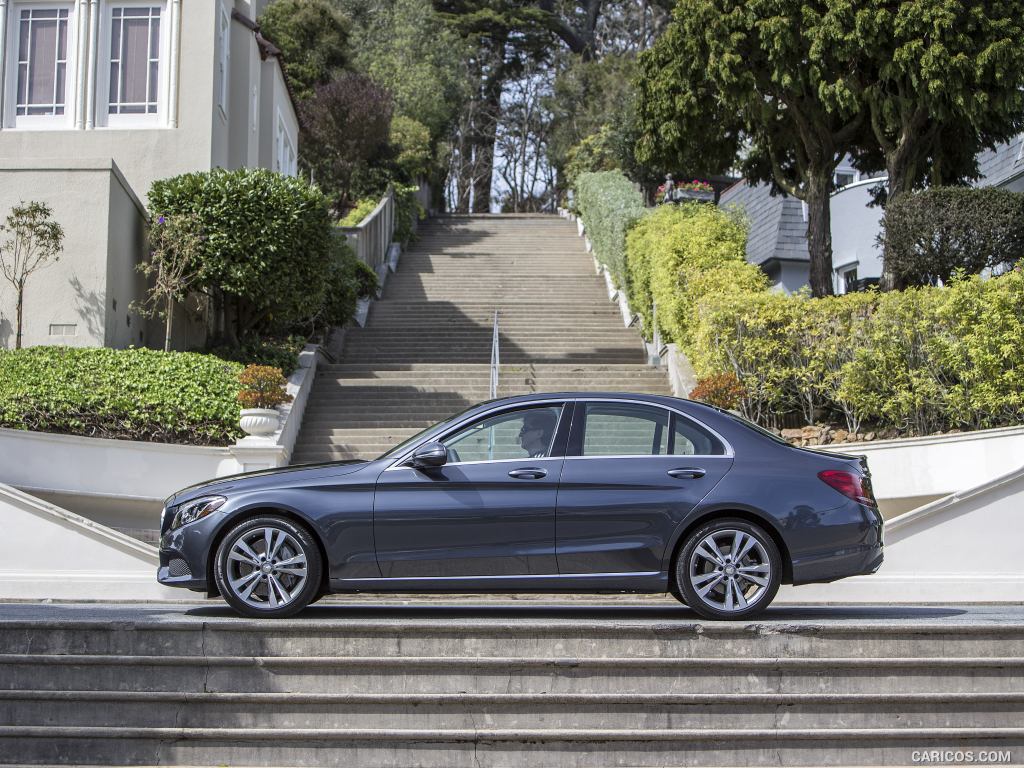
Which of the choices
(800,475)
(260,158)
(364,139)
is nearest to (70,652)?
(800,475)

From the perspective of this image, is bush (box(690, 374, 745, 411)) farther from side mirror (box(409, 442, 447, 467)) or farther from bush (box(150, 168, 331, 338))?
side mirror (box(409, 442, 447, 467))

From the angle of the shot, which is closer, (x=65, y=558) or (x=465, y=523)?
(x=465, y=523)

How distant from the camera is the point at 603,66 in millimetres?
42938

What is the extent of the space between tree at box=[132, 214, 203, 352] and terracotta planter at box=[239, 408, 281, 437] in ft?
9.69

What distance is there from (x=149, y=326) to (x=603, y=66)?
26.8 meters

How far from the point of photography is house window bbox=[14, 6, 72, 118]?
21.6 meters

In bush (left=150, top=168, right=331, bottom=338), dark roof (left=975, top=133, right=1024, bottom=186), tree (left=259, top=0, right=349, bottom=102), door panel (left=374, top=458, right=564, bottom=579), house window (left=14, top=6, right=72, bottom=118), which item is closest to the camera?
door panel (left=374, top=458, right=564, bottom=579)

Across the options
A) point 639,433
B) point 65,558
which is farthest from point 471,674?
point 65,558

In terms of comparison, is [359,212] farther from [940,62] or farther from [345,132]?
[940,62]

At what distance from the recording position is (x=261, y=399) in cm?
1602

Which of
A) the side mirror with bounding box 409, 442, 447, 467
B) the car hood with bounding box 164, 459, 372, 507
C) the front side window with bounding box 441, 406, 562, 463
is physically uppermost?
the front side window with bounding box 441, 406, 562, 463

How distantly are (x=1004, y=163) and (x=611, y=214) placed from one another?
7.89 m

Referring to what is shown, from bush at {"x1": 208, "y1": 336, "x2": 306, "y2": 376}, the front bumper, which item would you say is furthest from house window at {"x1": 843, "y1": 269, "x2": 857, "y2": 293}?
the front bumper

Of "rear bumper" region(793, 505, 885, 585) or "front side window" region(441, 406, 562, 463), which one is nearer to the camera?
"rear bumper" region(793, 505, 885, 585)
